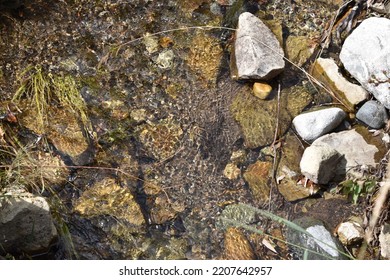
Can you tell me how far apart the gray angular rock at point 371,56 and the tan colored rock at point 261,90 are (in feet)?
1.77

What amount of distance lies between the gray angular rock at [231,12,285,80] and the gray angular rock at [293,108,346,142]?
38cm

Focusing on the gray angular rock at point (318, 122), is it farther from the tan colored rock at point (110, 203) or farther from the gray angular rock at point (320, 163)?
the tan colored rock at point (110, 203)

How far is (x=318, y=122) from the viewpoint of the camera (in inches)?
151

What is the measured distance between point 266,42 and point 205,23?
472 mm

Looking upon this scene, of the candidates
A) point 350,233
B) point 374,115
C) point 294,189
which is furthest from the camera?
point 374,115

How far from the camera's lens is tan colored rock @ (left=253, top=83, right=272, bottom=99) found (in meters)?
3.98

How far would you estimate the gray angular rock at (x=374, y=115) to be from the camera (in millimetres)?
3844

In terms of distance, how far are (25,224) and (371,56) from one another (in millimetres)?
2341

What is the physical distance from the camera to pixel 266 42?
4.06 metres

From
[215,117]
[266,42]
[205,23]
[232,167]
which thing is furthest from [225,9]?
[232,167]

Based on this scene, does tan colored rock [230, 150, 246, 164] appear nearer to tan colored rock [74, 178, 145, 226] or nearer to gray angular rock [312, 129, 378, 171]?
gray angular rock [312, 129, 378, 171]

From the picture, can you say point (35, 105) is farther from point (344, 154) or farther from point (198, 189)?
point (344, 154)

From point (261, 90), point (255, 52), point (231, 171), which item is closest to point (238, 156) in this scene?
point (231, 171)

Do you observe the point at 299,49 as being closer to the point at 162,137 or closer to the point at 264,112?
the point at 264,112
